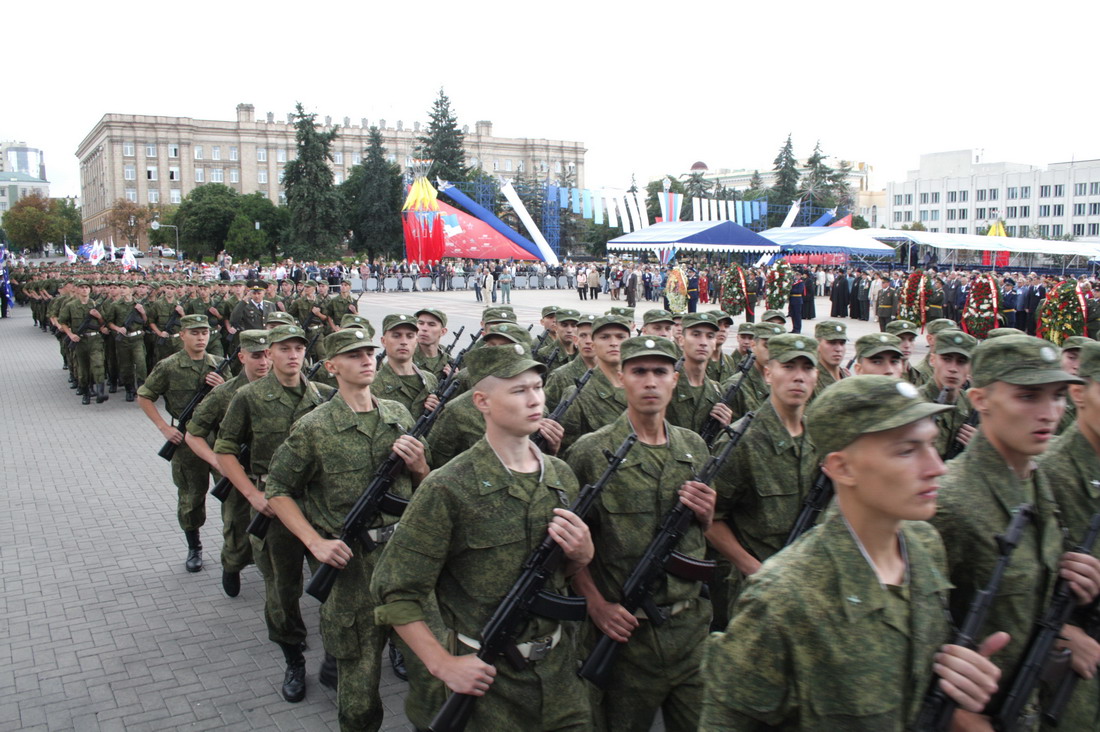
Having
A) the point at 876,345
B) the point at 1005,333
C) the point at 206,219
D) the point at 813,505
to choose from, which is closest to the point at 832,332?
the point at 876,345

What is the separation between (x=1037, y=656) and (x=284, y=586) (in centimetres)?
429

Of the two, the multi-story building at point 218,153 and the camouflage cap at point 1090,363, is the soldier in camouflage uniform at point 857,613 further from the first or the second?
the multi-story building at point 218,153

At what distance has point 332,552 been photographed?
4.30m

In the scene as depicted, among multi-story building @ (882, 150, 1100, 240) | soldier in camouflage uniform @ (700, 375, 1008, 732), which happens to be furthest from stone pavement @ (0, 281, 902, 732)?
multi-story building @ (882, 150, 1100, 240)

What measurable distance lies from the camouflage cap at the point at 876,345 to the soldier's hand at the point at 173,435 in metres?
5.49

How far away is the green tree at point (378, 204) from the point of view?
233 ft

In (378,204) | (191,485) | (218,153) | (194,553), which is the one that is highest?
(218,153)

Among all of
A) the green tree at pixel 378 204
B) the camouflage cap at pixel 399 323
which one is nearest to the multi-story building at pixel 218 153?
the green tree at pixel 378 204

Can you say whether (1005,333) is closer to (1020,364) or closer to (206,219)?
(1020,364)

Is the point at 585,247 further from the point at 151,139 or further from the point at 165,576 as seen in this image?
the point at 165,576

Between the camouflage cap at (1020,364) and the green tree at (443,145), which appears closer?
the camouflage cap at (1020,364)

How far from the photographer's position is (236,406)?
18.7 feet

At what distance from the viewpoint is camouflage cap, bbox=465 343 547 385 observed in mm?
3309


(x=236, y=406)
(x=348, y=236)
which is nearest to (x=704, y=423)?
(x=236, y=406)
